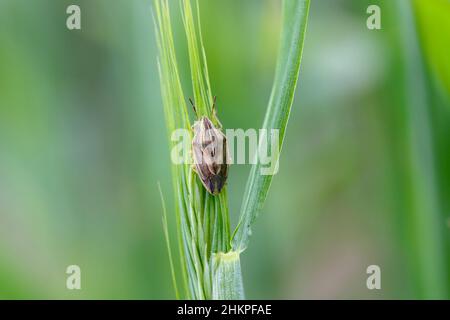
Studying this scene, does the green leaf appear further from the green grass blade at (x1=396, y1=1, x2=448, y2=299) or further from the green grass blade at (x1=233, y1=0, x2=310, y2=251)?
the green grass blade at (x1=396, y1=1, x2=448, y2=299)

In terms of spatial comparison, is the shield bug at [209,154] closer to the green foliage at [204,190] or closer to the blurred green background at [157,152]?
the green foliage at [204,190]

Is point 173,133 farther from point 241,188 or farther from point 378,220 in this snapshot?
point 378,220

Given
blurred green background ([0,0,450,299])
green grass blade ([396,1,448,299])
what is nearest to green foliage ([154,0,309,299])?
blurred green background ([0,0,450,299])

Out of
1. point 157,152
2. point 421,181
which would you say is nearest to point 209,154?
point 157,152

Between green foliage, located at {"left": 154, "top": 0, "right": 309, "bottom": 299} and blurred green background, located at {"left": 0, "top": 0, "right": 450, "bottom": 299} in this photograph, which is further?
blurred green background, located at {"left": 0, "top": 0, "right": 450, "bottom": 299}

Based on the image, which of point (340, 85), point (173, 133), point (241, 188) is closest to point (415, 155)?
point (340, 85)

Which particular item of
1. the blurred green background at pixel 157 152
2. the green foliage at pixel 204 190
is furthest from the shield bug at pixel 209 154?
the blurred green background at pixel 157 152
